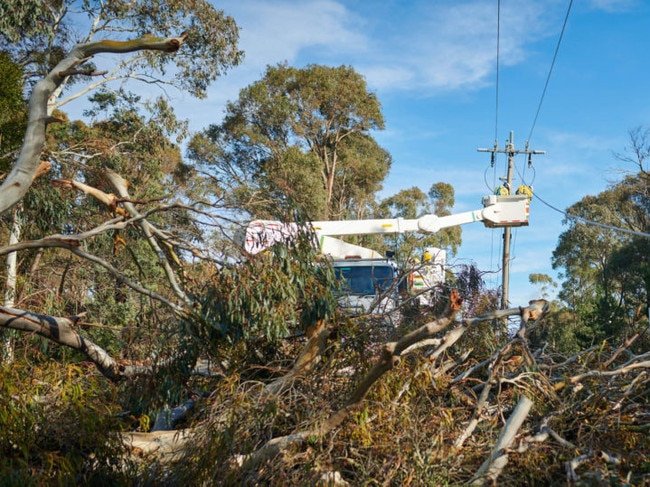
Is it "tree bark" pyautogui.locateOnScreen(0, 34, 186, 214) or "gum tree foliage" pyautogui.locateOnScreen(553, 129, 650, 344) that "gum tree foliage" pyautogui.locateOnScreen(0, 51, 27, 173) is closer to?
"tree bark" pyautogui.locateOnScreen(0, 34, 186, 214)

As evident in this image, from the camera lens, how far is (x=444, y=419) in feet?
19.7

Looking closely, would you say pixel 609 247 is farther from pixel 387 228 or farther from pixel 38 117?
pixel 38 117

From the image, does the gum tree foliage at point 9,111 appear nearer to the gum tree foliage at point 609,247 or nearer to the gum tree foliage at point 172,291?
the gum tree foliage at point 172,291

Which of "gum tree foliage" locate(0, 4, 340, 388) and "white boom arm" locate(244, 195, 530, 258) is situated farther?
"white boom arm" locate(244, 195, 530, 258)

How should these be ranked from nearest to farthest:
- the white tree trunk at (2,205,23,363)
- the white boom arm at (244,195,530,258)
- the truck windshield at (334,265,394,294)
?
the white tree trunk at (2,205,23,363)
the truck windshield at (334,265,394,294)
the white boom arm at (244,195,530,258)

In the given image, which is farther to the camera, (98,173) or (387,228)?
(387,228)

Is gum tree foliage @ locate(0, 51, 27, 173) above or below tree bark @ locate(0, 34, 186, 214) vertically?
above

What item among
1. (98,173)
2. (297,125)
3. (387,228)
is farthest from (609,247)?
(98,173)

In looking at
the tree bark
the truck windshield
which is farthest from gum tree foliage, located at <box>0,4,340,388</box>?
the truck windshield

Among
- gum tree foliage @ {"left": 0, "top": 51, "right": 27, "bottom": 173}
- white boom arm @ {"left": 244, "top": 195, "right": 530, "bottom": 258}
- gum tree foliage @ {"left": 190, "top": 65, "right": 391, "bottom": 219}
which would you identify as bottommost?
white boom arm @ {"left": 244, "top": 195, "right": 530, "bottom": 258}

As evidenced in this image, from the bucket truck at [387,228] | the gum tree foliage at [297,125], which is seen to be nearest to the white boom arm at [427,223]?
the bucket truck at [387,228]

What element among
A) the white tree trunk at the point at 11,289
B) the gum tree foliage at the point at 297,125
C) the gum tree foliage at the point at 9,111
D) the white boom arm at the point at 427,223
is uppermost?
the gum tree foliage at the point at 297,125

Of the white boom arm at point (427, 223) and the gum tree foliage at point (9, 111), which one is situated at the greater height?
the gum tree foliage at point (9, 111)

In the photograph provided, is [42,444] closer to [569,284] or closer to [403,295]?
[403,295]
